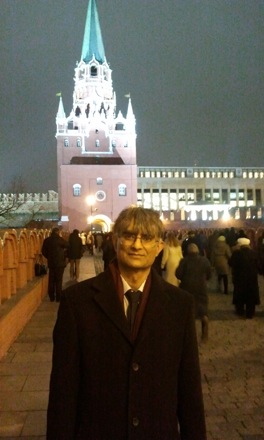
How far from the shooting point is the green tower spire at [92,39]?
75.8 meters

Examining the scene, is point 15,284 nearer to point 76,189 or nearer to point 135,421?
point 135,421

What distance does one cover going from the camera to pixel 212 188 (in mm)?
97500

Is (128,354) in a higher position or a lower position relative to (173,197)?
lower

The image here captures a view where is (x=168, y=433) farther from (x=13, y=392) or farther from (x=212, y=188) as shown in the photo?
(x=212, y=188)

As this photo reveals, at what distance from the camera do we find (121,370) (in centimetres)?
242

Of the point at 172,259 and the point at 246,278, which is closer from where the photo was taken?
the point at 172,259

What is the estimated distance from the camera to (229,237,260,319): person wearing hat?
1061 cm

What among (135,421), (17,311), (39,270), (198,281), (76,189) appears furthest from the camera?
(76,189)

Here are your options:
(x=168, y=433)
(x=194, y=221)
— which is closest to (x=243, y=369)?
(x=168, y=433)

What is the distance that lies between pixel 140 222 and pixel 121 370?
70 cm

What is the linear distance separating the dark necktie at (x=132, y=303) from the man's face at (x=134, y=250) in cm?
12

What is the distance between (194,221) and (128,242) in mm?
58758

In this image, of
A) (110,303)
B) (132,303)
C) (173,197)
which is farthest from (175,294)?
(173,197)

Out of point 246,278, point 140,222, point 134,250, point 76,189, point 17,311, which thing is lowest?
point 17,311
